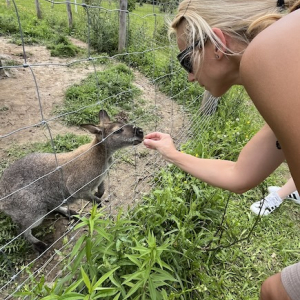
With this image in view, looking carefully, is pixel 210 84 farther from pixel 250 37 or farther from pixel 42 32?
pixel 42 32

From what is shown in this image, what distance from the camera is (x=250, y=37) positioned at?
1370mm

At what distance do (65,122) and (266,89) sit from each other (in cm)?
403

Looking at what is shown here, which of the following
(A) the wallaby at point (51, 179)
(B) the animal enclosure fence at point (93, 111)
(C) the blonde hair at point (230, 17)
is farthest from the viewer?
(B) the animal enclosure fence at point (93, 111)

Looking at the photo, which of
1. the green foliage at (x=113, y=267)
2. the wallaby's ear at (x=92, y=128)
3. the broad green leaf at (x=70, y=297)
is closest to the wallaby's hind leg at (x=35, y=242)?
the green foliage at (x=113, y=267)

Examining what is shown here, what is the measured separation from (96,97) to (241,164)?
388cm

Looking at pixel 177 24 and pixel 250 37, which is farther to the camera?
pixel 177 24

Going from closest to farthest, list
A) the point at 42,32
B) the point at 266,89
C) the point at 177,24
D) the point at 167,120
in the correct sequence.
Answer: the point at 266,89 < the point at 177,24 < the point at 167,120 < the point at 42,32

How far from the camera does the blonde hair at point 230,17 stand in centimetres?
130

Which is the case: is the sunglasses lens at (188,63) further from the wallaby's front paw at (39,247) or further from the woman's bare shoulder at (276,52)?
the wallaby's front paw at (39,247)

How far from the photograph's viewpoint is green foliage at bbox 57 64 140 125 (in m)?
4.62

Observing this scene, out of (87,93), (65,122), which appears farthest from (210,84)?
(87,93)

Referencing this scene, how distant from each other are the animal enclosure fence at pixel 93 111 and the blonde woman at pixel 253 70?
107cm

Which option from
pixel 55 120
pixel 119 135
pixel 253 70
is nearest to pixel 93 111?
pixel 55 120

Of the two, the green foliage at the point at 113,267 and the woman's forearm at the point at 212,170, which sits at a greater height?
the woman's forearm at the point at 212,170
